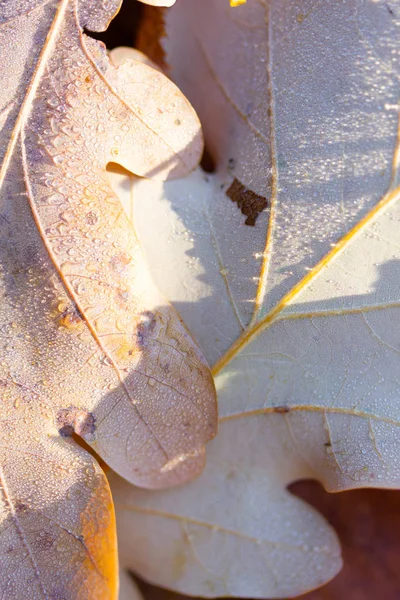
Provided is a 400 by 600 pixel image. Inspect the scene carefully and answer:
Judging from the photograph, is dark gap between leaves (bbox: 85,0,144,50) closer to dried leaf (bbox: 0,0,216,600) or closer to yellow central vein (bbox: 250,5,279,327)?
dried leaf (bbox: 0,0,216,600)

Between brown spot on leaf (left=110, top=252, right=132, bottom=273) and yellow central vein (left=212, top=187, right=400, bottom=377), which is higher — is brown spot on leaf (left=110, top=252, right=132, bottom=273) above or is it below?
above

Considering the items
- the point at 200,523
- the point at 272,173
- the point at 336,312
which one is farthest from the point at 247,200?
the point at 200,523

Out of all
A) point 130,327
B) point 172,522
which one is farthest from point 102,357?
point 172,522

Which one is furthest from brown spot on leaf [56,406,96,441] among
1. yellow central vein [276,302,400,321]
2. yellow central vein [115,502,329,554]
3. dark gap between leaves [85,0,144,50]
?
dark gap between leaves [85,0,144,50]

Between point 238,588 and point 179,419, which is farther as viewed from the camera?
point 238,588

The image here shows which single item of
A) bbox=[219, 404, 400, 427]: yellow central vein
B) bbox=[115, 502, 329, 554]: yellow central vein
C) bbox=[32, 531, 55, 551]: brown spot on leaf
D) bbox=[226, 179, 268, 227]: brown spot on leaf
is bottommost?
bbox=[115, 502, 329, 554]: yellow central vein

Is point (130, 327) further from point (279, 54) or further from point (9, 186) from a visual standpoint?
point (279, 54)

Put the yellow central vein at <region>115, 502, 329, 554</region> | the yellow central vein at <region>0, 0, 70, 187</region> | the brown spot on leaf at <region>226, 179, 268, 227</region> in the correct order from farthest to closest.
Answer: the yellow central vein at <region>115, 502, 329, 554</region>
the brown spot on leaf at <region>226, 179, 268, 227</region>
the yellow central vein at <region>0, 0, 70, 187</region>
